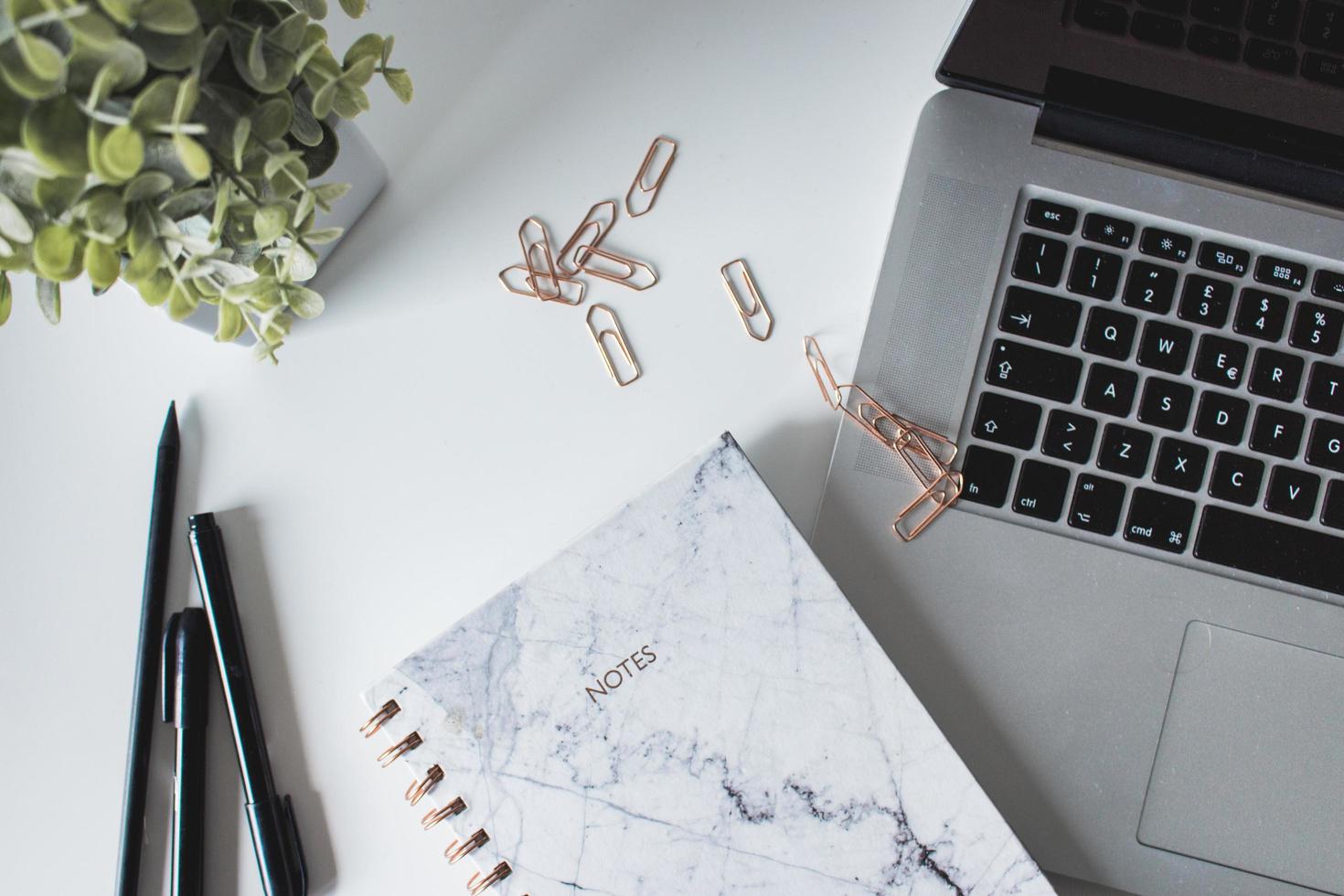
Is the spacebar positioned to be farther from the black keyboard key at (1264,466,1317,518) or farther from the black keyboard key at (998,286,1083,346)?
the black keyboard key at (998,286,1083,346)

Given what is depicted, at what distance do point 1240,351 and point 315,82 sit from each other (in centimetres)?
62

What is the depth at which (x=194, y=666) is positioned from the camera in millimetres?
662

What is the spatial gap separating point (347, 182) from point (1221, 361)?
2.09 feet

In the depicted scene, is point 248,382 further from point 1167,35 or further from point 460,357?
point 1167,35

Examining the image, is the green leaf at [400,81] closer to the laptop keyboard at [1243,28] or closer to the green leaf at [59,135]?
the green leaf at [59,135]

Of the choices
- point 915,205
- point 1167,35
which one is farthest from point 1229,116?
point 915,205

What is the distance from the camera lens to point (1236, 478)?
64 cm

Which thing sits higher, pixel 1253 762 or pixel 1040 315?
pixel 1040 315

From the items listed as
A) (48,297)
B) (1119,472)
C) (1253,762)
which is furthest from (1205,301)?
(48,297)

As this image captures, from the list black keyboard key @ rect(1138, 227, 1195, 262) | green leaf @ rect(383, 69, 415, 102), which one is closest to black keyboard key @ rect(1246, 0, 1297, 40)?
black keyboard key @ rect(1138, 227, 1195, 262)

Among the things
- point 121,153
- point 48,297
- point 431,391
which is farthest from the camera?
point 431,391

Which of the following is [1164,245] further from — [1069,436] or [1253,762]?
[1253,762]

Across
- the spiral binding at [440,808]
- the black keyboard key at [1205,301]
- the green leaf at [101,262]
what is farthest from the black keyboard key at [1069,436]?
the green leaf at [101,262]

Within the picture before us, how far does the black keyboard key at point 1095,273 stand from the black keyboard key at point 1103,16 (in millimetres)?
146
